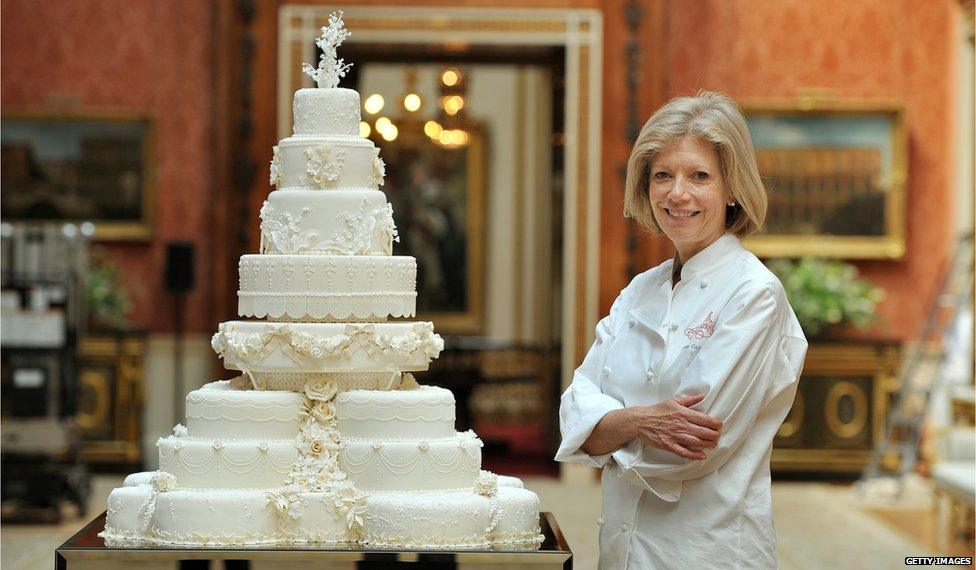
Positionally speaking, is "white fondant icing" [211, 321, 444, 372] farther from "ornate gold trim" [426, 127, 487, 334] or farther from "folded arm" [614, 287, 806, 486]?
"ornate gold trim" [426, 127, 487, 334]

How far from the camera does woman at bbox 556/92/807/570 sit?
128 inches

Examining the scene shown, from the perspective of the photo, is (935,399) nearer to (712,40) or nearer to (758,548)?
(712,40)

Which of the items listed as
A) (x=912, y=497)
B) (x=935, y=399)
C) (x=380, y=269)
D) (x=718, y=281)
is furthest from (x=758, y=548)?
(x=935, y=399)

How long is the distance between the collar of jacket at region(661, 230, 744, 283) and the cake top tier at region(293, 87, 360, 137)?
195 cm

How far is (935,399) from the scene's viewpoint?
37.4 ft

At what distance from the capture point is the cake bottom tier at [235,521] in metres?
4.45

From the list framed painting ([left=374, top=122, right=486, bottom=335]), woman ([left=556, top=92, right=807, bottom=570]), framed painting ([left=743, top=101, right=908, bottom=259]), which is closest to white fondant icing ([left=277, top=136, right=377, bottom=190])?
woman ([left=556, top=92, right=807, bottom=570])

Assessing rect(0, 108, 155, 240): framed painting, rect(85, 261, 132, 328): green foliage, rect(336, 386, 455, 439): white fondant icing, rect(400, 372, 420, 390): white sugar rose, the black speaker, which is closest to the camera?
rect(336, 386, 455, 439): white fondant icing

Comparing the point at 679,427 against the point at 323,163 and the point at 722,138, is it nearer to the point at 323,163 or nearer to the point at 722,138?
the point at 722,138

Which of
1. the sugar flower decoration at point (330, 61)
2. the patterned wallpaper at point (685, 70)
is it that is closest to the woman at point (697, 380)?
the sugar flower decoration at point (330, 61)

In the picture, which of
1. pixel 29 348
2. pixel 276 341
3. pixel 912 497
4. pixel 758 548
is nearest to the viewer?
pixel 758 548

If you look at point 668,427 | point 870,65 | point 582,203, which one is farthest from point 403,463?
point 870,65

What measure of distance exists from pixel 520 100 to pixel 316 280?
12198 millimetres

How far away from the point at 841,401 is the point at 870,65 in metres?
3.11
